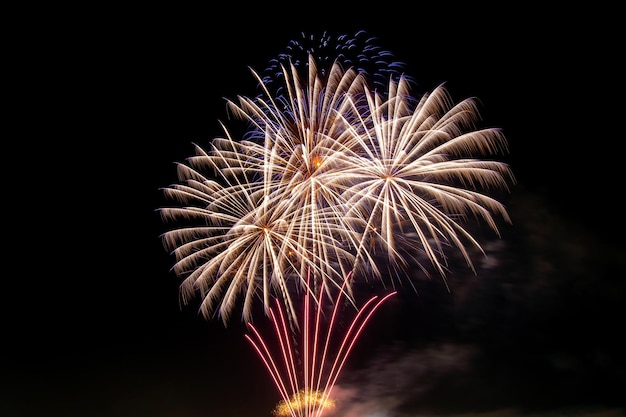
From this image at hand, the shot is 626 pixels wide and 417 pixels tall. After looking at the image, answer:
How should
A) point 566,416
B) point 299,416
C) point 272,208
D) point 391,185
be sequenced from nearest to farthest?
point 391,185 → point 272,208 → point 299,416 → point 566,416

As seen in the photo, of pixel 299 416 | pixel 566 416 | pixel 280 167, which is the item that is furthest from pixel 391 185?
pixel 566 416

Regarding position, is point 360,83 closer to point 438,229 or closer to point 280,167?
point 280,167

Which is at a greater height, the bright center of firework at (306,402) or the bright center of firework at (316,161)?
the bright center of firework at (316,161)

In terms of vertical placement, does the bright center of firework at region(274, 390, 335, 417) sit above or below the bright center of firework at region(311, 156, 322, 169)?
below

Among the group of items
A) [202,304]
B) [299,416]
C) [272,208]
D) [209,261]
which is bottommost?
[299,416]

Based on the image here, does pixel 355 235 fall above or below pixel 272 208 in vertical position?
below

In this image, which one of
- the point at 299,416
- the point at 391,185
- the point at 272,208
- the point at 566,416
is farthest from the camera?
the point at 566,416

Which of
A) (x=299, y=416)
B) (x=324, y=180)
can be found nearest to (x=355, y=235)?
(x=324, y=180)

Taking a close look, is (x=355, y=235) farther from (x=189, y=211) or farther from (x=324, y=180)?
(x=189, y=211)

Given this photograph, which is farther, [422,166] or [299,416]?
[299,416]
